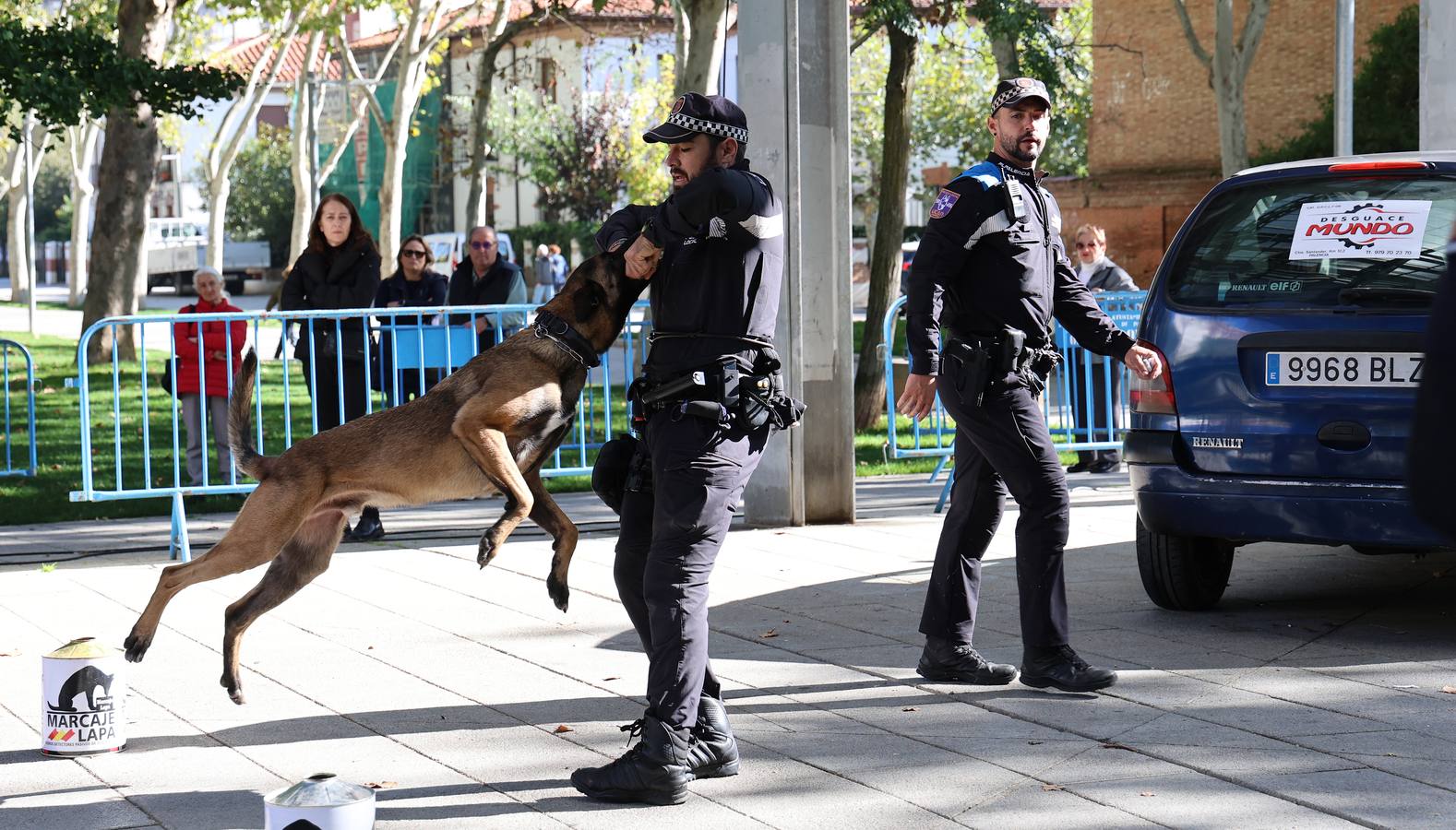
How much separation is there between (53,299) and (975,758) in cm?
5251

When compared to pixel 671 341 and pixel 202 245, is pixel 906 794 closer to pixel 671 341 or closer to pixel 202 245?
pixel 671 341

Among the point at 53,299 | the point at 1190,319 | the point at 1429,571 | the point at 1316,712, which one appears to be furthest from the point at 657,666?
the point at 53,299

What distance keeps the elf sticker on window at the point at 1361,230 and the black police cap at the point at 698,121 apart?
9.13 feet

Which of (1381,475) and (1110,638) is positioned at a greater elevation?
(1381,475)

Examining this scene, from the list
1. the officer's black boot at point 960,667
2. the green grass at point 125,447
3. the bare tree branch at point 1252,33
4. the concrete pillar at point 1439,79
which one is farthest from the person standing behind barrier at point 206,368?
the bare tree branch at point 1252,33

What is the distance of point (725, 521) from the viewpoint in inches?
180

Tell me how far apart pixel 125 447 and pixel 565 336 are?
10.3m

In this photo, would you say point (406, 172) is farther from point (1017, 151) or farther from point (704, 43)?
point (1017, 151)

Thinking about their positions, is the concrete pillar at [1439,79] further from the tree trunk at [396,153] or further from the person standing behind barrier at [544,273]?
the person standing behind barrier at [544,273]

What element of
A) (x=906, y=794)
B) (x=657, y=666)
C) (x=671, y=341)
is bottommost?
(x=906, y=794)

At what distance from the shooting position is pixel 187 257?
2141 inches

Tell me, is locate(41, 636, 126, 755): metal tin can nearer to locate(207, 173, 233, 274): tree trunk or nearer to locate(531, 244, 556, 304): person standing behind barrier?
locate(531, 244, 556, 304): person standing behind barrier

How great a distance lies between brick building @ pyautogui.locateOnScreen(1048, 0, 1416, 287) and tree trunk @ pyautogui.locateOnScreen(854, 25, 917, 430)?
49.2 ft

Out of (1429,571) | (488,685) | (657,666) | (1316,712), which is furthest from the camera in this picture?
(1429,571)
